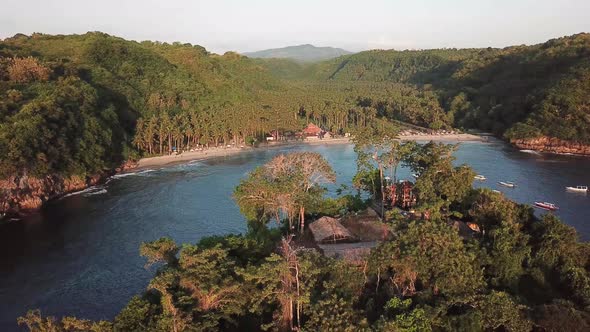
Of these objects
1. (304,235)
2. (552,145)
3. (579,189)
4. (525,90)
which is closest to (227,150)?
(579,189)

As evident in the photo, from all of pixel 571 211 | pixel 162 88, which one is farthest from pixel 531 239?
pixel 162 88

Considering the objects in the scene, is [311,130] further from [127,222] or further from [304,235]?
[304,235]

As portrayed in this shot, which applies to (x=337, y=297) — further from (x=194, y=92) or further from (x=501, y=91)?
(x=501, y=91)

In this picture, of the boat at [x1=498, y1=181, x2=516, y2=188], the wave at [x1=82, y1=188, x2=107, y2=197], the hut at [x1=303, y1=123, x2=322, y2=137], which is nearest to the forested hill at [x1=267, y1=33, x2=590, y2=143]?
the boat at [x1=498, y1=181, x2=516, y2=188]

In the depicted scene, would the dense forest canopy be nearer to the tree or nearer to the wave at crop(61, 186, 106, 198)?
the wave at crop(61, 186, 106, 198)

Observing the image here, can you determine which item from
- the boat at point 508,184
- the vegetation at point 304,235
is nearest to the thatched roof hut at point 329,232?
the vegetation at point 304,235

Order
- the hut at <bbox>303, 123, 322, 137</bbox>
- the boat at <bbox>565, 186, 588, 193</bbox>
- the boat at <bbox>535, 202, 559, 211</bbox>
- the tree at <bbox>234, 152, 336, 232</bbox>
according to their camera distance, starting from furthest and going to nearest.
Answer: the hut at <bbox>303, 123, 322, 137</bbox> → the boat at <bbox>565, 186, 588, 193</bbox> → the boat at <bbox>535, 202, 559, 211</bbox> → the tree at <bbox>234, 152, 336, 232</bbox>
